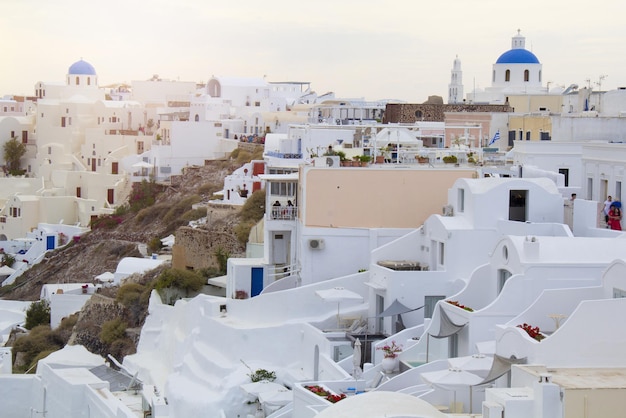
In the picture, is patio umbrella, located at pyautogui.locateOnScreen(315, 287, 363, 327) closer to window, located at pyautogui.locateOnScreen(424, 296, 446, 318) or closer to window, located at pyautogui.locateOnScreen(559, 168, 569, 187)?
window, located at pyautogui.locateOnScreen(424, 296, 446, 318)

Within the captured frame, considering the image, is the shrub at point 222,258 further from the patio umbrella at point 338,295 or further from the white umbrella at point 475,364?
the white umbrella at point 475,364

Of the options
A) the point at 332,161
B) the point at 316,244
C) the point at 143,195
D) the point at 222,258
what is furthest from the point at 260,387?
the point at 143,195

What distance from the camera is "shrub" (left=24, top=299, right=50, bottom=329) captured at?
3450 centimetres

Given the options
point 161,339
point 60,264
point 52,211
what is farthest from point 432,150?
point 52,211

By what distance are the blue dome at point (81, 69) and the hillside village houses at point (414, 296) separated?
44658mm

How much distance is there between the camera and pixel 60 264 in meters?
44.0

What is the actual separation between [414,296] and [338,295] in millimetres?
1521

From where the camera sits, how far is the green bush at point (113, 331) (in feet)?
92.9

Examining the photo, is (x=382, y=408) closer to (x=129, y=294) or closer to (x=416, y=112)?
(x=129, y=294)

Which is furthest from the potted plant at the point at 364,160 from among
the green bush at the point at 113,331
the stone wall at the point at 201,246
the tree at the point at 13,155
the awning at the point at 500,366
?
the tree at the point at 13,155

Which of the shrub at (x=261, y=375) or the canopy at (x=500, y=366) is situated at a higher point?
the canopy at (x=500, y=366)

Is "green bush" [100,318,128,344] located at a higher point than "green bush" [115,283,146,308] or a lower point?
lower

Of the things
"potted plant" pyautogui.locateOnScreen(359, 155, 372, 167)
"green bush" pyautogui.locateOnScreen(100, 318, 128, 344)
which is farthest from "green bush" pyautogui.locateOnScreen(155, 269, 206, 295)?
"potted plant" pyautogui.locateOnScreen(359, 155, 372, 167)

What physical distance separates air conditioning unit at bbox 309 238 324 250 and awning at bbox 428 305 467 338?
4.93 metres
